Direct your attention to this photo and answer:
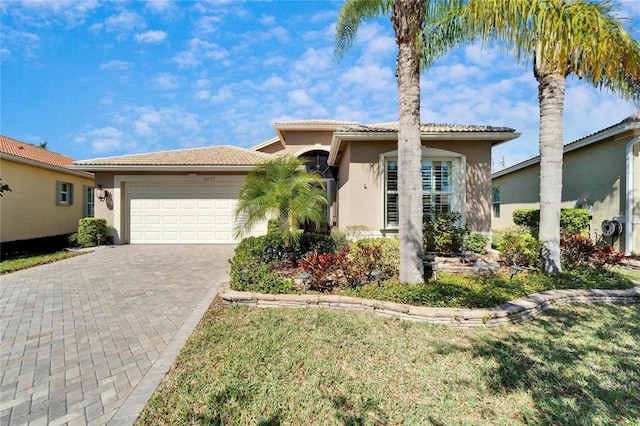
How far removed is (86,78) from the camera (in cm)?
1159

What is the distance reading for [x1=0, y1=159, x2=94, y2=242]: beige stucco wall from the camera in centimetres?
1182

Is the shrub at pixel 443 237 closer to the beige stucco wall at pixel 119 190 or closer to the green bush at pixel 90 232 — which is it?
the beige stucco wall at pixel 119 190

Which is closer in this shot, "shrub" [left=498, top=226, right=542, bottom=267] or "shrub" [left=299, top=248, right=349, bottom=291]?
"shrub" [left=299, top=248, right=349, bottom=291]

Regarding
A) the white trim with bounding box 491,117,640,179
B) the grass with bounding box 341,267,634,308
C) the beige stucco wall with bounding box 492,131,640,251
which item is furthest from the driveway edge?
the beige stucco wall with bounding box 492,131,640,251

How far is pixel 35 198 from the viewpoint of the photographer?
13047 mm

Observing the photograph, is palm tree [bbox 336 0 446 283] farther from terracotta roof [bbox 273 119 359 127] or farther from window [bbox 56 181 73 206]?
window [bbox 56 181 73 206]

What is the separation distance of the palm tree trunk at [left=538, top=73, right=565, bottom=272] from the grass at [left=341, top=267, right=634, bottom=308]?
673mm

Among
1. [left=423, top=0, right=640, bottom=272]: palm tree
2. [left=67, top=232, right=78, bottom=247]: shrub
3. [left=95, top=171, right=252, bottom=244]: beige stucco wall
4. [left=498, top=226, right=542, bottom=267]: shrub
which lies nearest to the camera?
[left=423, top=0, right=640, bottom=272]: palm tree

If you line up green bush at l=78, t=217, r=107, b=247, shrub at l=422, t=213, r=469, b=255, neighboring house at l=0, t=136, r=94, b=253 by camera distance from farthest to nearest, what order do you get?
green bush at l=78, t=217, r=107, b=247 < neighboring house at l=0, t=136, r=94, b=253 < shrub at l=422, t=213, r=469, b=255

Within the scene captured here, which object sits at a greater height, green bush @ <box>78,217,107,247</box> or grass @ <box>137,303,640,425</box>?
green bush @ <box>78,217,107,247</box>

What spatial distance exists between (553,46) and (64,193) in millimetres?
21135

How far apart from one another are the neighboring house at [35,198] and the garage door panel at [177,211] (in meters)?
3.86

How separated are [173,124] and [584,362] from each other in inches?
933

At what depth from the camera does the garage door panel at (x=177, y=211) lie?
1291 cm
